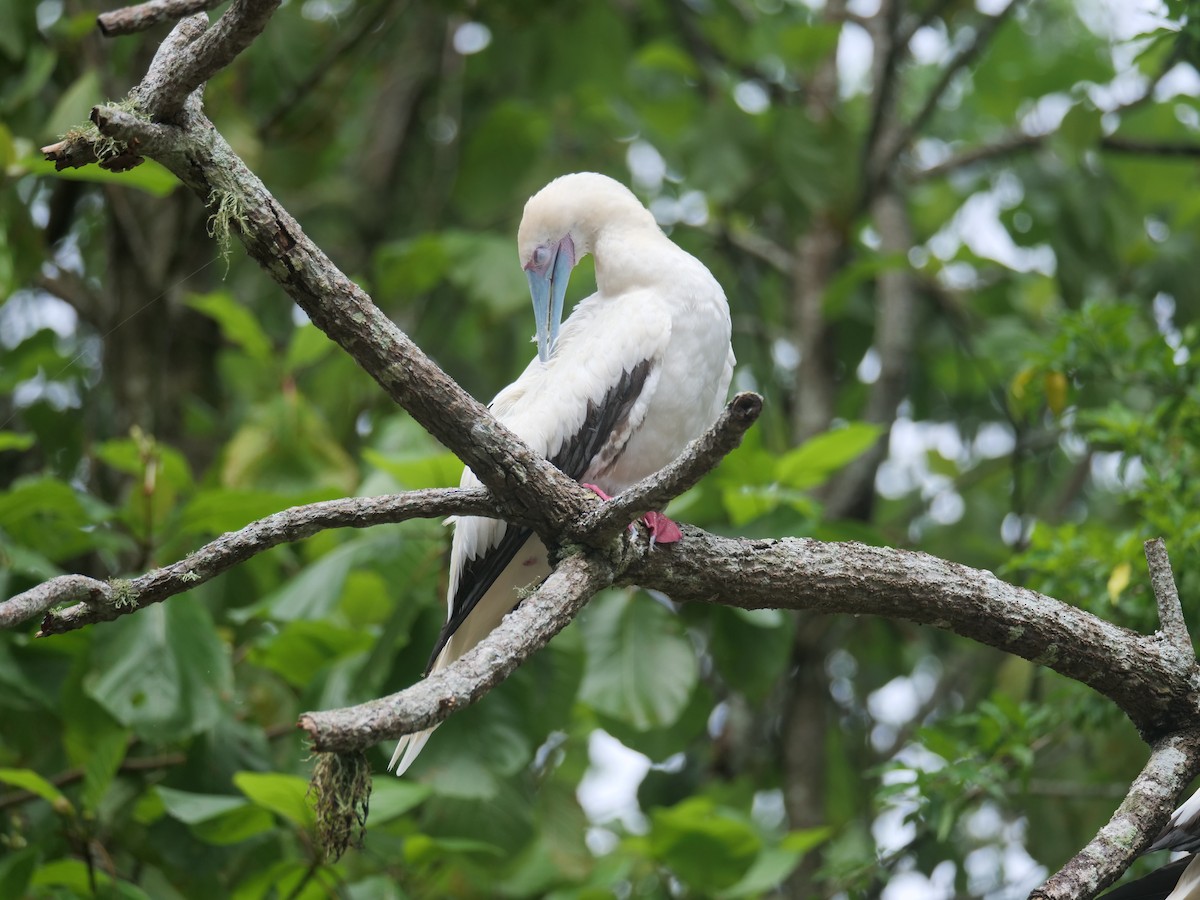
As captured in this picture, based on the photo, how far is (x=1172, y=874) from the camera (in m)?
3.07

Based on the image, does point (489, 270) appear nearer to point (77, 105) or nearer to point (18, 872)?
point (77, 105)

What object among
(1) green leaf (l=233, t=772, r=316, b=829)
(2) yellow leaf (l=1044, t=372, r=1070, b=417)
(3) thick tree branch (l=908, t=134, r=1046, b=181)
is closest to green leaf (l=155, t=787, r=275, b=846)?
(1) green leaf (l=233, t=772, r=316, b=829)

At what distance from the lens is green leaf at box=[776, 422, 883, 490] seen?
14.6 feet

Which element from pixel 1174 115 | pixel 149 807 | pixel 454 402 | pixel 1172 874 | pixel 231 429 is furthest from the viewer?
pixel 1174 115

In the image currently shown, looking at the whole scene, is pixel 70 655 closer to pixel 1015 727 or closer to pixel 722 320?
pixel 722 320

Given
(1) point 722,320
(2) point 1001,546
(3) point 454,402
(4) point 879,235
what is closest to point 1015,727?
(1) point 722,320

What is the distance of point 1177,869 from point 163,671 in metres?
3.01

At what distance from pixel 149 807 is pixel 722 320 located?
2644 millimetres

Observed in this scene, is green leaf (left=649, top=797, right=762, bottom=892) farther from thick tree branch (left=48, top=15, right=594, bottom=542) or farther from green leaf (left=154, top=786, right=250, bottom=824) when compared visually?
thick tree branch (left=48, top=15, right=594, bottom=542)

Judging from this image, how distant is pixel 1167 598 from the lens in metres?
3.06

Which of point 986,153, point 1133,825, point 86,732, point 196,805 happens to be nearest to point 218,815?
point 196,805

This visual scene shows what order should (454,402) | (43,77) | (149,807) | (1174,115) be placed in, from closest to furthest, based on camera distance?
(454,402)
(149,807)
(43,77)
(1174,115)

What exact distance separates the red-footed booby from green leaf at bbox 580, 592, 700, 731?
0.63 m

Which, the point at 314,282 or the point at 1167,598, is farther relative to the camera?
the point at 1167,598
